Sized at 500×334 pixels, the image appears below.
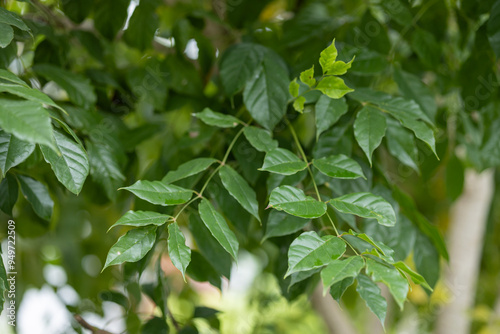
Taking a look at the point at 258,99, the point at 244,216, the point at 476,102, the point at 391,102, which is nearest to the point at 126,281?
the point at 244,216

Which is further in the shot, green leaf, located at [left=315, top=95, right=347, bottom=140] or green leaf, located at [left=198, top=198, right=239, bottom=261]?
green leaf, located at [left=315, top=95, right=347, bottom=140]

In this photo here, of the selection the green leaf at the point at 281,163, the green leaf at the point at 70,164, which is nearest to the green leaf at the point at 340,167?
the green leaf at the point at 281,163

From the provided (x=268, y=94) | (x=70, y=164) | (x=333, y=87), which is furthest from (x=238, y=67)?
(x=70, y=164)

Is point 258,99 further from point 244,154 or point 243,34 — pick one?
point 243,34

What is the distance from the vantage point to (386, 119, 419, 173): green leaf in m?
0.67

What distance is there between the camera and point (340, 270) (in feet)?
1.45

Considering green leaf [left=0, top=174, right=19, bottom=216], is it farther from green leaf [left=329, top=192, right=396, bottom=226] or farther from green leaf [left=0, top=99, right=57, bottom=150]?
green leaf [left=329, top=192, right=396, bottom=226]

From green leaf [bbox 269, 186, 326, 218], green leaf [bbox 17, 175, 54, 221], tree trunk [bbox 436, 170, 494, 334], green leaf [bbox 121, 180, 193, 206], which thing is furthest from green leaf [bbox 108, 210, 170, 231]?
tree trunk [bbox 436, 170, 494, 334]

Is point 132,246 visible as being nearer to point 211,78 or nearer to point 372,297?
point 372,297

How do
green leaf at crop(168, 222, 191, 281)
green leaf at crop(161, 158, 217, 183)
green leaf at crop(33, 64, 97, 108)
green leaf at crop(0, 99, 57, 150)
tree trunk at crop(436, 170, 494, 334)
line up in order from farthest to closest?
tree trunk at crop(436, 170, 494, 334)
green leaf at crop(33, 64, 97, 108)
green leaf at crop(161, 158, 217, 183)
green leaf at crop(168, 222, 191, 281)
green leaf at crop(0, 99, 57, 150)

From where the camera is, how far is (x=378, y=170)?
2.40ft

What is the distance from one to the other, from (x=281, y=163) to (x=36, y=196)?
350mm

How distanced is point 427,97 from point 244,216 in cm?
34

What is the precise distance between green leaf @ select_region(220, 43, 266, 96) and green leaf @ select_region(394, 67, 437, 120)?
219mm
